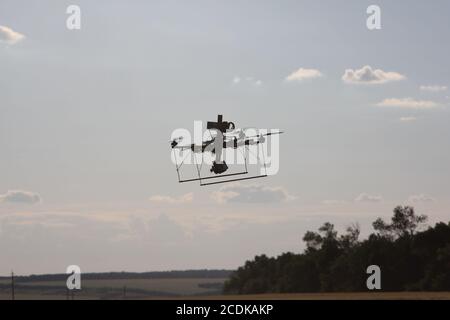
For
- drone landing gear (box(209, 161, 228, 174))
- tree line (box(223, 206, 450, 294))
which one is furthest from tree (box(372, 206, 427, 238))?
drone landing gear (box(209, 161, 228, 174))

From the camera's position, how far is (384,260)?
155 metres

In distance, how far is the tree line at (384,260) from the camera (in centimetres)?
14850

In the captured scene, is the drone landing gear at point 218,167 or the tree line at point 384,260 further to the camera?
the tree line at point 384,260

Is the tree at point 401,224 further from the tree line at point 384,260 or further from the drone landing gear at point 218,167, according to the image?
the drone landing gear at point 218,167

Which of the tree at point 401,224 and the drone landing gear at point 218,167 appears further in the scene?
the tree at point 401,224

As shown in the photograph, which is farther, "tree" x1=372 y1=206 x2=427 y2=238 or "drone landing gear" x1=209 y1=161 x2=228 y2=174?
"tree" x1=372 y1=206 x2=427 y2=238

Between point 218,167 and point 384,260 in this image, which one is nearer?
point 218,167

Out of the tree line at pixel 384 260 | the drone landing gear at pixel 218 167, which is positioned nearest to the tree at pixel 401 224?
the tree line at pixel 384 260

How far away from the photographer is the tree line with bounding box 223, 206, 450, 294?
148500 millimetres

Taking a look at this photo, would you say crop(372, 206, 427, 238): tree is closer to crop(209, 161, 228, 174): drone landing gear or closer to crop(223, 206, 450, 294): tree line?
crop(223, 206, 450, 294): tree line
